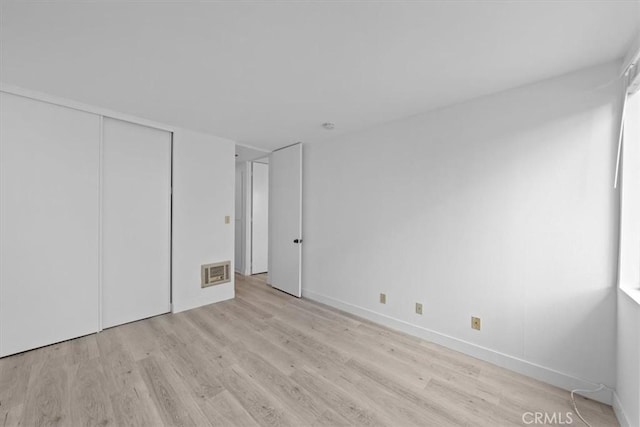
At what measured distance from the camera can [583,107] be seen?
1749 millimetres

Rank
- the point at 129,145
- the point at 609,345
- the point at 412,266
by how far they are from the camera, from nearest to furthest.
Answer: the point at 609,345, the point at 412,266, the point at 129,145

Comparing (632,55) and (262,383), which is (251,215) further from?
(632,55)

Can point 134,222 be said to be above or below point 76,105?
below

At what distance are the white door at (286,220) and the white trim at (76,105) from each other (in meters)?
1.59

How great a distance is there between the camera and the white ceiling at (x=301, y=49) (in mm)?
1285

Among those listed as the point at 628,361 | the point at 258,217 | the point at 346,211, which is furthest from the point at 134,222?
the point at 628,361

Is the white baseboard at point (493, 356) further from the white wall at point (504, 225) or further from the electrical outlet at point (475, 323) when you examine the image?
the electrical outlet at point (475, 323)

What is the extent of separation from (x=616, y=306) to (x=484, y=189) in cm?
112

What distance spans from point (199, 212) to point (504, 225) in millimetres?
3409

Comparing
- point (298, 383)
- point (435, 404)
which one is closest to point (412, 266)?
point (435, 404)

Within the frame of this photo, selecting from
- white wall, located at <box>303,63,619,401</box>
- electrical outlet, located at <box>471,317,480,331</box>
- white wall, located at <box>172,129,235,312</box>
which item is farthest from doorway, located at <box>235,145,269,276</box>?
electrical outlet, located at <box>471,317,480,331</box>

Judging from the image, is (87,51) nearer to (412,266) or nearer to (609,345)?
(412,266)

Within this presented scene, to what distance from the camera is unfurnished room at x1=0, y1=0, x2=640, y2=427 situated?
147 cm

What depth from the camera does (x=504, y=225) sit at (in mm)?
2066
